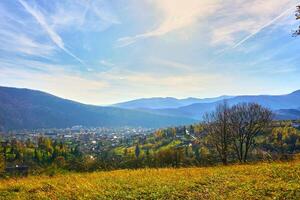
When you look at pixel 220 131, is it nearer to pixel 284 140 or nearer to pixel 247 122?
pixel 247 122

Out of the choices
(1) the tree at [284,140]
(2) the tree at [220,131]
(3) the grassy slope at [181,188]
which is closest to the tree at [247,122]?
(2) the tree at [220,131]

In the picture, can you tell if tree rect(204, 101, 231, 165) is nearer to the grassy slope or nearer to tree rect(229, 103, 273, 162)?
tree rect(229, 103, 273, 162)

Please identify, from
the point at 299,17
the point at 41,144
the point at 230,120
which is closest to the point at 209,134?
the point at 230,120

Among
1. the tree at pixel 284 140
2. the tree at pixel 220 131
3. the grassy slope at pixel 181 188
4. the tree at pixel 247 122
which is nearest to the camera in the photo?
the grassy slope at pixel 181 188

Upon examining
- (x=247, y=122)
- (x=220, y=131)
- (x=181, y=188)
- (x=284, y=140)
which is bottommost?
(x=284, y=140)

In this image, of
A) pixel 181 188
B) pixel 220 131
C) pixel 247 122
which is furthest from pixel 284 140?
pixel 181 188

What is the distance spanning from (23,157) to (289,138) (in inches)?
5156

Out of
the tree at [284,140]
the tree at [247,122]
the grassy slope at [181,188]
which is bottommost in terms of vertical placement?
the tree at [284,140]

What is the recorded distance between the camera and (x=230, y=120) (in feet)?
160

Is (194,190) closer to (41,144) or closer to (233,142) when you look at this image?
(233,142)

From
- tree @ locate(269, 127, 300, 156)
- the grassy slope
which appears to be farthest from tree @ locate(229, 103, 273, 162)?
tree @ locate(269, 127, 300, 156)

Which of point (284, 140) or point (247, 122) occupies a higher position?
point (247, 122)

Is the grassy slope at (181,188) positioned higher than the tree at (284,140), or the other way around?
the grassy slope at (181,188)

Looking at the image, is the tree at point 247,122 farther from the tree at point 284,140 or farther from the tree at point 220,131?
the tree at point 284,140
